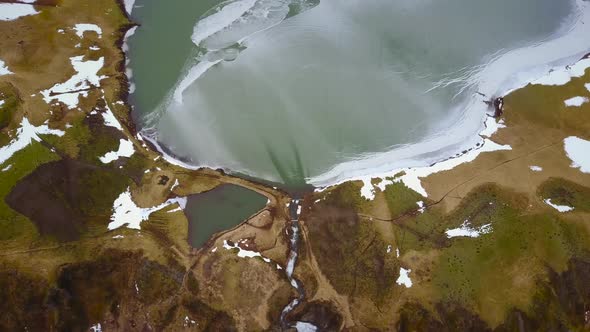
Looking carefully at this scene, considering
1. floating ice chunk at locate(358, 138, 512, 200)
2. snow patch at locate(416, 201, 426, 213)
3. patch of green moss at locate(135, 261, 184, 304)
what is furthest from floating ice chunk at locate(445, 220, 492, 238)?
patch of green moss at locate(135, 261, 184, 304)

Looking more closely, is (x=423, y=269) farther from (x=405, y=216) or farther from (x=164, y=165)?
(x=164, y=165)

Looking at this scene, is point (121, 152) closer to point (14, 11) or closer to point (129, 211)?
point (129, 211)

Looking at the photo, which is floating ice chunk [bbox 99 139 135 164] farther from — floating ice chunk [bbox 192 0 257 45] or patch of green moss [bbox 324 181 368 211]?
patch of green moss [bbox 324 181 368 211]

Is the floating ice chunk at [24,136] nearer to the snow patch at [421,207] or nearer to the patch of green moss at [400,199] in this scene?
the patch of green moss at [400,199]

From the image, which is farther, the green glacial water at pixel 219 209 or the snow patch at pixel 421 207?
the snow patch at pixel 421 207

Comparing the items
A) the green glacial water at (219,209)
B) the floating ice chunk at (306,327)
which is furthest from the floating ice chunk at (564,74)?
the floating ice chunk at (306,327)

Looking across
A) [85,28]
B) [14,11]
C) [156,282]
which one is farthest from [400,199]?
[14,11]
